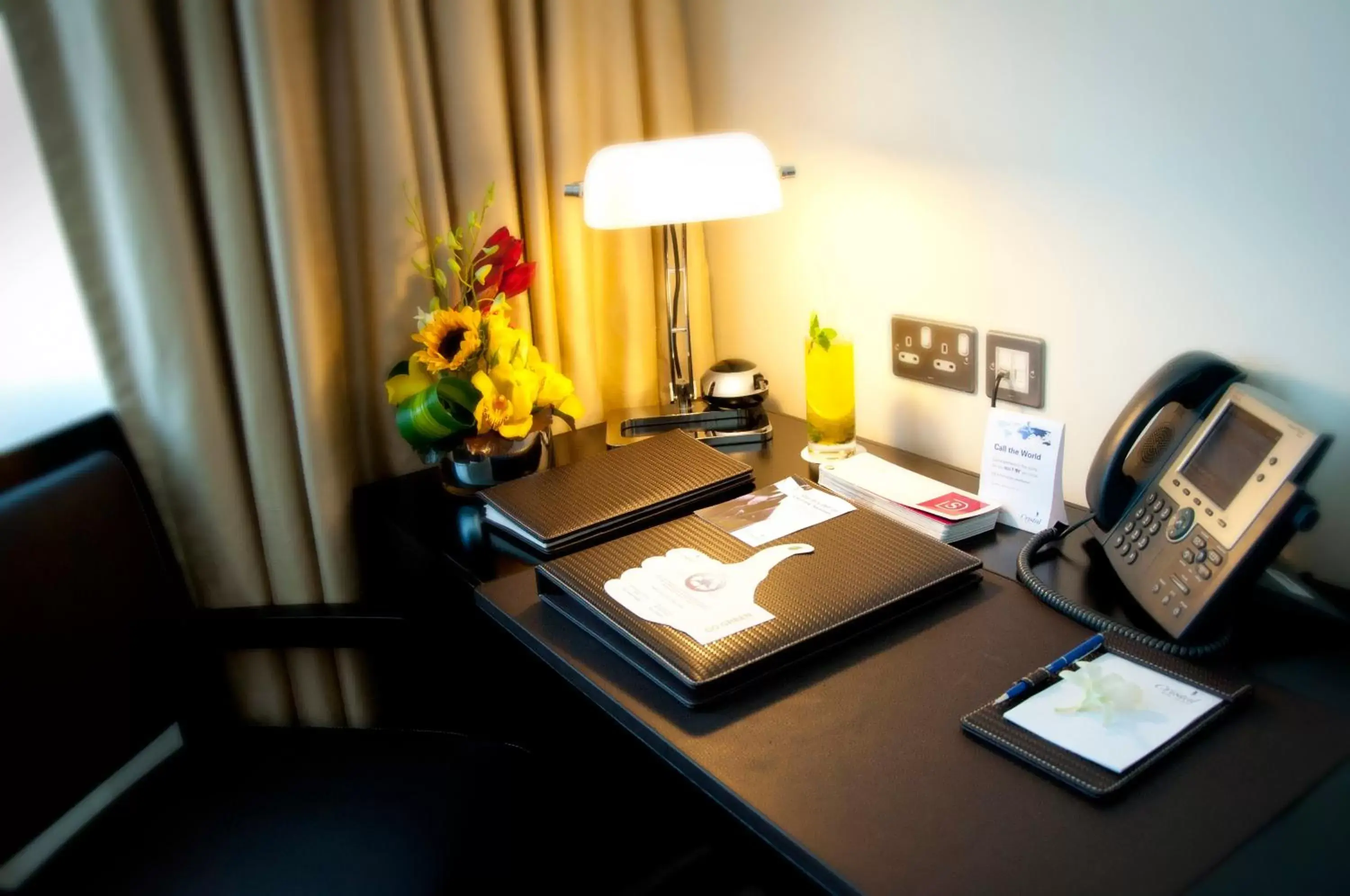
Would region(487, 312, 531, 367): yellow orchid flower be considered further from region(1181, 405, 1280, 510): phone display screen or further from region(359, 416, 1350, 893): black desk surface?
region(1181, 405, 1280, 510): phone display screen

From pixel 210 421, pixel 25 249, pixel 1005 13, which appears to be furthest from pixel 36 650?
pixel 1005 13

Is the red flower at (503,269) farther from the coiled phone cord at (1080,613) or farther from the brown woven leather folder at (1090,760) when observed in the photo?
the brown woven leather folder at (1090,760)

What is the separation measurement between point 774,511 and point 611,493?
9.0 inches

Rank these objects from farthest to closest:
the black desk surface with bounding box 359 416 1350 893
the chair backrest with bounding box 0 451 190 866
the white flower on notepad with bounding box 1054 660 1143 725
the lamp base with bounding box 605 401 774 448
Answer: the lamp base with bounding box 605 401 774 448 → the chair backrest with bounding box 0 451 190 866 → the white flower on notepad with bounding box 1054 660 1143 725 → the black desk surface with bounding box 359 416 1350 893

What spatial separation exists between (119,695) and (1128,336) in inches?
51.0

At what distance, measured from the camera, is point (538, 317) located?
1660 millimetres

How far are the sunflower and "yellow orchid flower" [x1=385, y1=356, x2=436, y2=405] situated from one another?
0.06 metres

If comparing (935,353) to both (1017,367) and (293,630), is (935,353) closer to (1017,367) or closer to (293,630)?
(1017,367)

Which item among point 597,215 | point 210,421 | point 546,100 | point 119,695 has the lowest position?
point 119,695

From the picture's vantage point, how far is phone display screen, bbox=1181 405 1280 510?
36.7 inches

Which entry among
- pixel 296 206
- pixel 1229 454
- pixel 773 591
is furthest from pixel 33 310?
pixel 1229 454

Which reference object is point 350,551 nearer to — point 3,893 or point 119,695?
point 119,695

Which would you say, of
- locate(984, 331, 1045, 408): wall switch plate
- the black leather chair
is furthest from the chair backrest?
locate(984, 331, 1045, 408): wall switch plate

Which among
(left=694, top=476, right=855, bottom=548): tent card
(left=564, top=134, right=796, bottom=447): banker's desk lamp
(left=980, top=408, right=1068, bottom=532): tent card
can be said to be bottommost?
(left=694, top=476, right=855, bottom=548): tent card
